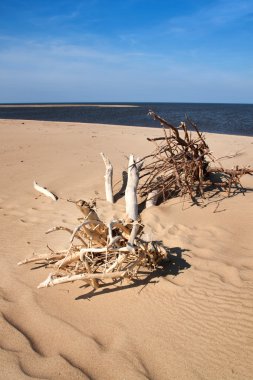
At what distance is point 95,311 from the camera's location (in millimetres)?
3043

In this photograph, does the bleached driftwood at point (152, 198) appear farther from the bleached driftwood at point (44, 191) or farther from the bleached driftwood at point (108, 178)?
the bleached driftwood at point (44, 191)

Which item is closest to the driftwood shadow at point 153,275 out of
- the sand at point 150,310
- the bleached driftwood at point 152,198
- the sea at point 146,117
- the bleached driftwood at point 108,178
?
the sand at point 150,310

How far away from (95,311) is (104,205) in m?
3.07

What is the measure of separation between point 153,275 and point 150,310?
1.72 ft

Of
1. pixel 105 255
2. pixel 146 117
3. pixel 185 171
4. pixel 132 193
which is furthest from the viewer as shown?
pixel 146 117

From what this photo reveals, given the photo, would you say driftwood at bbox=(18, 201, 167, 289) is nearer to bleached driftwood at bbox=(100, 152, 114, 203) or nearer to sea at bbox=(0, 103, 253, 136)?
sea at bbox=(0, 103, 253, 136)

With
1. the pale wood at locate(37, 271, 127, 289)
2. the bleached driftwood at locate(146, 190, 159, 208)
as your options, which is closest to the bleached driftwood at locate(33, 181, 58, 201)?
the bleached driftwood at locate(146, 190, 159, 208)

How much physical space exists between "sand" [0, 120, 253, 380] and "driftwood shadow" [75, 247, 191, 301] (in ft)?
0.05

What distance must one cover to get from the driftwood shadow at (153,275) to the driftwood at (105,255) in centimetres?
6

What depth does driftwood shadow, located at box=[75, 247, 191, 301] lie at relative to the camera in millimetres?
3324

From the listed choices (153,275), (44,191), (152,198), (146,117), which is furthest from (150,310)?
(146,117)

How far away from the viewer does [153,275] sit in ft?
11.6

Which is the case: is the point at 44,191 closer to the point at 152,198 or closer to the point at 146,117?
the point at 152,198

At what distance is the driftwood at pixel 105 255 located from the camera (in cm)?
316
